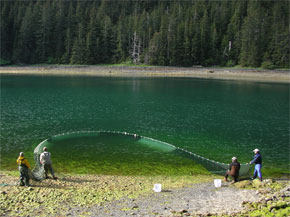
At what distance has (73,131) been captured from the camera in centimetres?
3206

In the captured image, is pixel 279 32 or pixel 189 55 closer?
pixel 279 32

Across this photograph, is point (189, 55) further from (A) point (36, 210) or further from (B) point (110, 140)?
(A) point (36, 210)

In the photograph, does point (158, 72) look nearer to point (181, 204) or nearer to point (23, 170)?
point (23, 170)

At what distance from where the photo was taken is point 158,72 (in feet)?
378

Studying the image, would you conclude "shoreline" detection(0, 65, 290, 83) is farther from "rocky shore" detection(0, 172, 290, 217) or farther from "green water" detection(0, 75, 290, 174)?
"rocky shore" detection(0, 172, 290, 217)

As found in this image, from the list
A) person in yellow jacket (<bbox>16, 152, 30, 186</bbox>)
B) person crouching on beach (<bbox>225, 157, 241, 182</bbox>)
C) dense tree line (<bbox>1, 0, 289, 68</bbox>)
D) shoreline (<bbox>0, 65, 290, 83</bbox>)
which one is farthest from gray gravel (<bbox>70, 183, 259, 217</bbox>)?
dense tree line (<bbox>1, 0, 289, 68</bbox>)

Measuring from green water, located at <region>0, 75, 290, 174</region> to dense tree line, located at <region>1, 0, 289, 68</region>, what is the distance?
70476 mm

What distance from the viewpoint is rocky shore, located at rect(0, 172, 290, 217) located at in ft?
40.7

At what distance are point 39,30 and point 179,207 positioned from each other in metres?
157

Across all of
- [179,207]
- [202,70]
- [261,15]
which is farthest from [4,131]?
[261,15]

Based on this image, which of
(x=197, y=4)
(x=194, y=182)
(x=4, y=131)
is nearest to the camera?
(x=194, y=182)

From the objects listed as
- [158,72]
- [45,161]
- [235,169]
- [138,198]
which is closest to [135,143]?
[45,161]

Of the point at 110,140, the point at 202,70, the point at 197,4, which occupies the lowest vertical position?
the point at 110,140

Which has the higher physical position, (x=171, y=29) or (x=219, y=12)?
(x=219, y=12)
